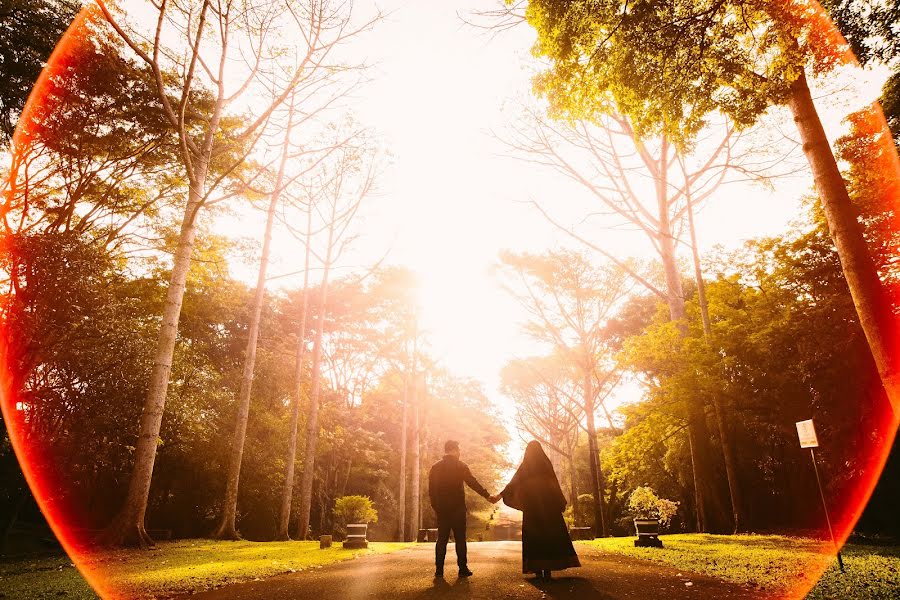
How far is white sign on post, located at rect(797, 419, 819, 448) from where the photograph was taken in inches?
259

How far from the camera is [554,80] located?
7.91m

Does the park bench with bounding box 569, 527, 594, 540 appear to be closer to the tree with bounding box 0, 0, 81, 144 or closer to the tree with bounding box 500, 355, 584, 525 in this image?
the tree with bounding box 500, 355, 584, 525

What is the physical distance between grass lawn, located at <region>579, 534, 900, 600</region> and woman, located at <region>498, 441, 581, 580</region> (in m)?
2.11

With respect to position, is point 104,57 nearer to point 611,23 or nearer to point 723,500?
point 611,23

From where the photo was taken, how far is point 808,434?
675 cm

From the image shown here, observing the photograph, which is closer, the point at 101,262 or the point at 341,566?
the point at 341,566

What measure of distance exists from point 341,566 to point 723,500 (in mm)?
11790

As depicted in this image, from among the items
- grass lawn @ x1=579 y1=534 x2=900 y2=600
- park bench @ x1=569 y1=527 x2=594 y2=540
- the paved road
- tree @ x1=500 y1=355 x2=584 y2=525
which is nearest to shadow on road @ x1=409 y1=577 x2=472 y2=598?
the paved road

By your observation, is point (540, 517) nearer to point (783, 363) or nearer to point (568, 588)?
point (568, 588)

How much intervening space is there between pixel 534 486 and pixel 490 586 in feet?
4.55

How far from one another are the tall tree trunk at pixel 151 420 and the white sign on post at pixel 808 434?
12.3 meters

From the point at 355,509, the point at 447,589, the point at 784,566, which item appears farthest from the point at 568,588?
the point at 355,509

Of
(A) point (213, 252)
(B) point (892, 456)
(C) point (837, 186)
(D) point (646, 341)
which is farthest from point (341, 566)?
(A) point (213, 252)

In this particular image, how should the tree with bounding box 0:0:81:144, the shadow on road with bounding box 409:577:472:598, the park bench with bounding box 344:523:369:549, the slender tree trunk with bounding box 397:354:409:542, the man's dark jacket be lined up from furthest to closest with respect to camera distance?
A: the slender tree trunk with bounding box 397:354:409:542
the park bench with bounding box 344:523:369:549
the tree with bounding box 0:0:81:144
the man's dark jacket
the shadow on road with bounding box 409:577:472:598
